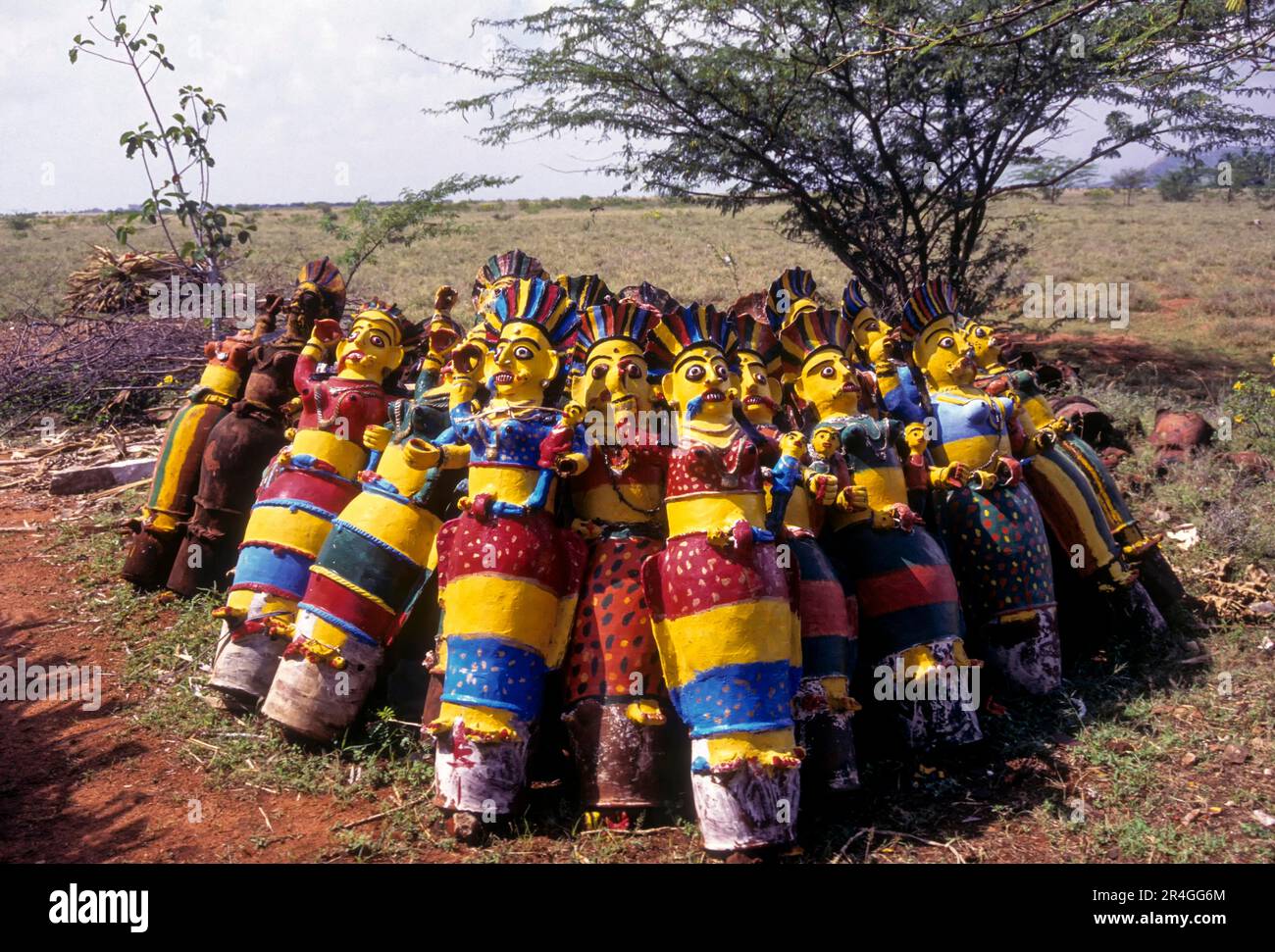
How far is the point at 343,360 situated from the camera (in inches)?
196

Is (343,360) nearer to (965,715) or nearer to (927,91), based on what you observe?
(965,715)

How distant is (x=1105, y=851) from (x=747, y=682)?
148 centimetres

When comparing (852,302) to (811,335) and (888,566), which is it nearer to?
(811,335)

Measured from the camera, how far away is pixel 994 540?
4695mm

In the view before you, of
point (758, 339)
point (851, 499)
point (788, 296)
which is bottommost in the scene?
point (851, 499)

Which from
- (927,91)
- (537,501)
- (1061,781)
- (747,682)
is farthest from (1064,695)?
(927,91)

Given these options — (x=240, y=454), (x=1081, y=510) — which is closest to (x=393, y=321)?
(x=240, y=454)

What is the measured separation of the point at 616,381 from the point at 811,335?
109cm

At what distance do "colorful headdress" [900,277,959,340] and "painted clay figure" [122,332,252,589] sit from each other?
12.3 feet

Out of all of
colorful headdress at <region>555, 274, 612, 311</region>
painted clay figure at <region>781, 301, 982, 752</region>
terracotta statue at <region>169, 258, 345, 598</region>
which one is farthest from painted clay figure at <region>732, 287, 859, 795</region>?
terracotta statue at <region>169, 258, 345, 598</region>

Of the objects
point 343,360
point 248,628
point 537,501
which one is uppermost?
point 343,360

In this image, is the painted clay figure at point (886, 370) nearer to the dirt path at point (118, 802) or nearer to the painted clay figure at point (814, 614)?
the painted clay figure at point (814, 614)
